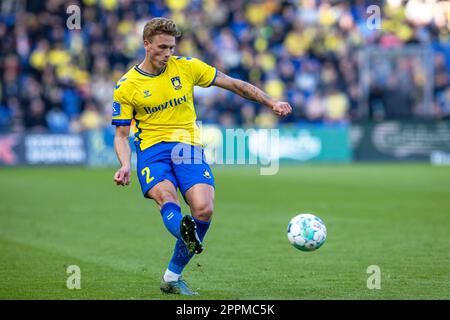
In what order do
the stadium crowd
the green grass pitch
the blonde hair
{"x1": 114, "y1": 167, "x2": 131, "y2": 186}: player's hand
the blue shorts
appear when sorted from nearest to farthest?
{"x1": 114, "y1": 167, "x2": 131, "y2": 186}: player's hand < the blonde hair < the blue shorts < the green grass pitch < the stadium crowd

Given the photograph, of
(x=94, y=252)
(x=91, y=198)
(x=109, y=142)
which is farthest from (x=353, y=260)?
(x=109, y=142)

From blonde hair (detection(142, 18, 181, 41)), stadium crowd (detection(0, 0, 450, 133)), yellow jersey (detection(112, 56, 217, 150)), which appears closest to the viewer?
blonde hair (detection(142, 18, 181, 41))

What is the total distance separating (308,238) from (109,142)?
1862 centimetres

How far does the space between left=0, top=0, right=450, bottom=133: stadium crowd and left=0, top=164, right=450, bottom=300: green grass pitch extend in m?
6.14

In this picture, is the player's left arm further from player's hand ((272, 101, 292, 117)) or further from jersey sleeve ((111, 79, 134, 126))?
jersey sleeve ((111, 79, 134, 126))

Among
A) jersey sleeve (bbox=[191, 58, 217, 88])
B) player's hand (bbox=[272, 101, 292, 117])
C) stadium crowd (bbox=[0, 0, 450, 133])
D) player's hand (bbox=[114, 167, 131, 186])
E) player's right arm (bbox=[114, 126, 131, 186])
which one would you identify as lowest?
player's hand (bbox=[114, 167, 131, 186])

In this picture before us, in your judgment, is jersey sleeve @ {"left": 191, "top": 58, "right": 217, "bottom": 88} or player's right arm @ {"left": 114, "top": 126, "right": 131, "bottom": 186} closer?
player's right arm @ {"left": 114, "top": 126, "right": 131, "bottom": 186}

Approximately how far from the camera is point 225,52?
2894 centimetres

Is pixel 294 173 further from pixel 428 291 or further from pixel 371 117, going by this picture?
pixel 428 291

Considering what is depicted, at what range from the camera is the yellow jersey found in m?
8.07

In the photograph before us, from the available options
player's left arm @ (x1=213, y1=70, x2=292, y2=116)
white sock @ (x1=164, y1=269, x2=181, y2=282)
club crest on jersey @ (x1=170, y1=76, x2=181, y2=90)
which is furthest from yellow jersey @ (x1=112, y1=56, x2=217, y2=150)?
white sock @ (x1=164, y1=269, x2=181, y2=282)

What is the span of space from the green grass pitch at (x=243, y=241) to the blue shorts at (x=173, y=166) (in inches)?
39.0

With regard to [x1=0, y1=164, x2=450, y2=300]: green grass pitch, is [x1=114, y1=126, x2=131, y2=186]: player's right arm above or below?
above

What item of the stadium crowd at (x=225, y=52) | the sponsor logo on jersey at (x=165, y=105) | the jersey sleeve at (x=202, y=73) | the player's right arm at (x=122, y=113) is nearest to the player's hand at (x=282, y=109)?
the jersey sleeve at (x=202, y=73)
